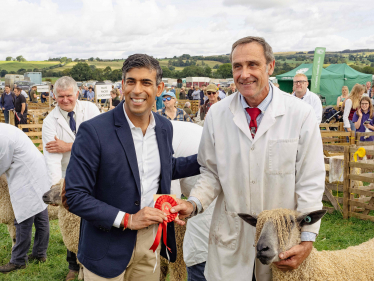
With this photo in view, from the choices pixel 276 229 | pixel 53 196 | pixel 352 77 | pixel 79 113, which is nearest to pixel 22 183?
pixel 53 196

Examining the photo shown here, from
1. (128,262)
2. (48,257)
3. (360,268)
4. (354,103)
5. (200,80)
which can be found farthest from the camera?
(200,80)

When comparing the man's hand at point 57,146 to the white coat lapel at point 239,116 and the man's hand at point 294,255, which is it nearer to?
the white coat lapel at point 239,116

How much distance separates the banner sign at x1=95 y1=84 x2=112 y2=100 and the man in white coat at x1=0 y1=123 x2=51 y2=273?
34.0 feet

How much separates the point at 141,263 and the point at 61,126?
2.33 metres

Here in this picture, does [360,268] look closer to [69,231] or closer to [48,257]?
[69,231]

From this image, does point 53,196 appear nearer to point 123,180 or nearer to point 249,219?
point 123,180

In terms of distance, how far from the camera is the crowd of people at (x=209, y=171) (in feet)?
6.77

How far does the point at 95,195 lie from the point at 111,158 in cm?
29

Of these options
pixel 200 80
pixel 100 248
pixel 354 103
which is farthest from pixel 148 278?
pixel 200 80

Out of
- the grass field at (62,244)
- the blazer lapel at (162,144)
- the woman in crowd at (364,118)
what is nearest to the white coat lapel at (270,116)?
the blazer lapel at (162,144)

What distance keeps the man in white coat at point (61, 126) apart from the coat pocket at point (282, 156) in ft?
8.31

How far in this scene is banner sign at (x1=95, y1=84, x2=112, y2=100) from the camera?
1460 cm

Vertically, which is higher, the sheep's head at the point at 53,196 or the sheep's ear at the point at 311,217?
the sheep's ear at the point at 311,217

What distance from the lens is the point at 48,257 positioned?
17.0 ft
